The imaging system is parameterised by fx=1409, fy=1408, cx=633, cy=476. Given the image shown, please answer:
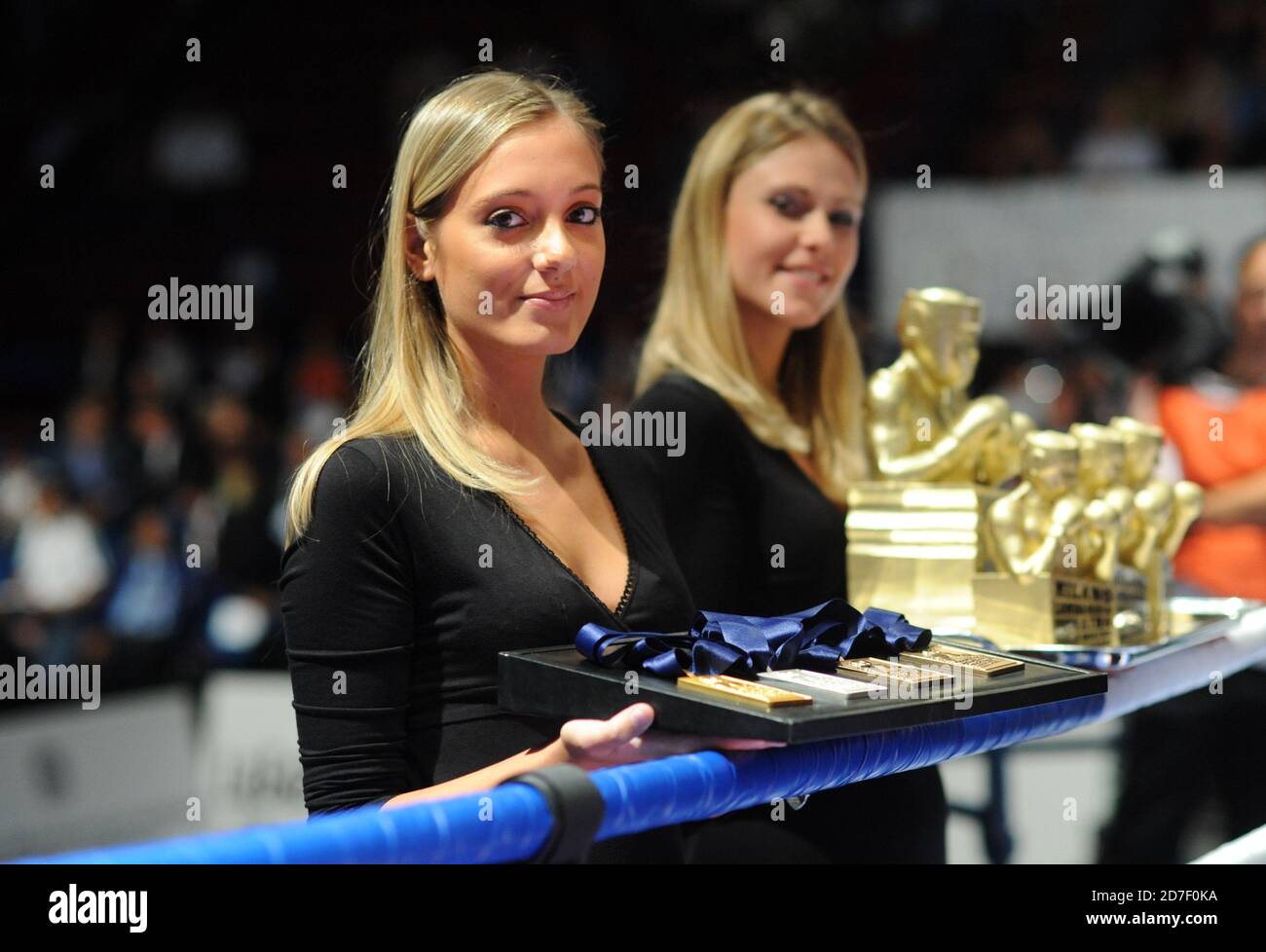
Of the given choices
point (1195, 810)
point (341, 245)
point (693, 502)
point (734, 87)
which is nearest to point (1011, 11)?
point (341, 245)

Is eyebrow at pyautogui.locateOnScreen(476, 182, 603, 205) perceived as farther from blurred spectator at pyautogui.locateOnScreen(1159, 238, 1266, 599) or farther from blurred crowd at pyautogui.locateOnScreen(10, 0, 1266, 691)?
blurred crowd at pyautogui.locateOnScreen(10, 0, 1266, 691)

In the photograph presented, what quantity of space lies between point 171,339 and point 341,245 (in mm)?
A: 1183

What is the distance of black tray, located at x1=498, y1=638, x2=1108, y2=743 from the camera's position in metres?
0.96

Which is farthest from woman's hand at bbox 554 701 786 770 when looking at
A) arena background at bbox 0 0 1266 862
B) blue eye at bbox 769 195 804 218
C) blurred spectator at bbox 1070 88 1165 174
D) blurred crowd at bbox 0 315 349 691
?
blurred spectator at bbox 1070 88 1165 174

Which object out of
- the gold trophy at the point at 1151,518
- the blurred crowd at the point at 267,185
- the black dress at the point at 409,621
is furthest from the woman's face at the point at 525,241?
the blurred crowd at the point at 267,185

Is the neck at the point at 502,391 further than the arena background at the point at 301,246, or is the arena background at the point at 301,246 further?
the arena background at the point at 301,246

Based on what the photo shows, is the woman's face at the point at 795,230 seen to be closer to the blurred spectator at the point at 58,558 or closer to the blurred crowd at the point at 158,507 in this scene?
the blurred crowd at the point at 158,507

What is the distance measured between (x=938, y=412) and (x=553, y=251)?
2.46 ft

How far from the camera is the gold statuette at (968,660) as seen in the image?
118 centimetres

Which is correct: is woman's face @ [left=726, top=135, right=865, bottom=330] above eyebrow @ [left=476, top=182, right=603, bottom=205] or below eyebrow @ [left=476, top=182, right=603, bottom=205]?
above
